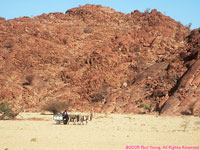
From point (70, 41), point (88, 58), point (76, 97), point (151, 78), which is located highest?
point (70, 41)

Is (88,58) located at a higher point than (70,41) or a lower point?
lower

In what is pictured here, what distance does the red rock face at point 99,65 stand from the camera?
3581 cm

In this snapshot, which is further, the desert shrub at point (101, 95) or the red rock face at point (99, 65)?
the desert shrub at point (101, 95)

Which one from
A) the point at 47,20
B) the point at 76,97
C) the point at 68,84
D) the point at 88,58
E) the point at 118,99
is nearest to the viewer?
the point at 118,99

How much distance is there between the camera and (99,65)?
45188 mm

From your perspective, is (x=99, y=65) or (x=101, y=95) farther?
(x=99, y=65)

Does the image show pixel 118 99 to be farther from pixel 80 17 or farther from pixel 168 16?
pixel 80 17

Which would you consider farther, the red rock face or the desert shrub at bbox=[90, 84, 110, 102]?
the desert shrub at bbox=[90, 84, 110, 102]

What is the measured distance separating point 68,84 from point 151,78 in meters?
12.2

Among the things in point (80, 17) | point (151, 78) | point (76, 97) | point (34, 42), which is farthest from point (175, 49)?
point (80, 17)

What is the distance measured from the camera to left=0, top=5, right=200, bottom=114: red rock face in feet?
117

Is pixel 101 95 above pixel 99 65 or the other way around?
the other way around

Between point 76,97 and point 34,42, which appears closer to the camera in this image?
point 76,97

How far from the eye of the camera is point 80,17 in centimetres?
6756
